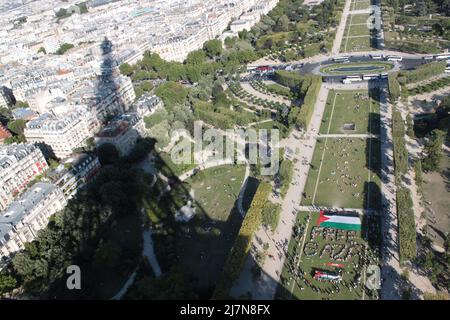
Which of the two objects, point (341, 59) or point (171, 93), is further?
point (341, 59)

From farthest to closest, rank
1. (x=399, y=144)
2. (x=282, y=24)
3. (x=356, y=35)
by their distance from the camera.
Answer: (x=282, y=24) → (x=356, y=35) → (x=399, y=144)

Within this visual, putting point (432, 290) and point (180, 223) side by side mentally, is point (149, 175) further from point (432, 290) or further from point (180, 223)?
point (432, 290)

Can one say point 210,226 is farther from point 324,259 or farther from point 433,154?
point 433,154

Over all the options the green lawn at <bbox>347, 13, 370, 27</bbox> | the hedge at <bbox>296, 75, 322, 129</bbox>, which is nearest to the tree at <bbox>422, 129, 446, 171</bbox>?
the hedge at <bbox>296, 75, 322, 129</bbox>

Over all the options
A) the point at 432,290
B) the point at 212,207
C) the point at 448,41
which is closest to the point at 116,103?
the point at 212,207

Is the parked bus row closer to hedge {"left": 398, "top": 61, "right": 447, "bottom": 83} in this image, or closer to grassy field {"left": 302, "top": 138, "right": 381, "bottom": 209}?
hedge {"left": 398, "top": 61, "right": 447, "bottom": 83}

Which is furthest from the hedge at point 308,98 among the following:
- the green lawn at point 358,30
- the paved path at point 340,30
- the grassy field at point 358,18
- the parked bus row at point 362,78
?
the grassy field at point 358,18

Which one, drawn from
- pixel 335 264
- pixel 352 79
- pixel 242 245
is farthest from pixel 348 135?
pixel 242 245
